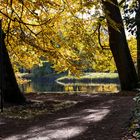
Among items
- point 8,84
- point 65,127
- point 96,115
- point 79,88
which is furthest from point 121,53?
point 79,88

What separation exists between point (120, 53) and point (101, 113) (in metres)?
9.30

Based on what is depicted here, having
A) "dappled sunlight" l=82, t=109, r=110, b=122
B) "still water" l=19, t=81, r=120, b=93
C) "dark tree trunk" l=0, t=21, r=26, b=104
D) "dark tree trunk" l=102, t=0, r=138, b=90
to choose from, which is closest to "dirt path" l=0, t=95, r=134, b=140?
"dappled sunlight" l=82, t=109, r=110, b=122

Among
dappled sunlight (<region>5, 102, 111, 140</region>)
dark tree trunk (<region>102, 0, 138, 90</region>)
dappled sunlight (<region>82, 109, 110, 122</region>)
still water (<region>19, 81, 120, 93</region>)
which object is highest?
dark tree trunk (<region>102, 0, 138, 90</region>)

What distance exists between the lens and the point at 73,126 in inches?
373

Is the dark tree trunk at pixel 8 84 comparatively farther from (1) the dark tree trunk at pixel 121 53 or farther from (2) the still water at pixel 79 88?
(2) the still water at pixel 79 88

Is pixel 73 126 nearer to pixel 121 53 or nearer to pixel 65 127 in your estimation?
pixel 65 127

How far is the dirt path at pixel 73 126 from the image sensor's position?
27.8 ft

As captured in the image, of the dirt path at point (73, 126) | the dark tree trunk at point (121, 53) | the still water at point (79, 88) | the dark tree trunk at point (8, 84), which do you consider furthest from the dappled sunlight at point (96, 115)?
the still water at point (79, 88)

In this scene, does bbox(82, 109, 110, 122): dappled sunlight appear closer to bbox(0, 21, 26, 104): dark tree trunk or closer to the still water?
bbox(0, 21, 26, 104): dark tree trunk

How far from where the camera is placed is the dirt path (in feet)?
27.8

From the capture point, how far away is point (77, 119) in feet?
34.6

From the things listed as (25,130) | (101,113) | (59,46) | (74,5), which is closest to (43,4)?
(74,5)

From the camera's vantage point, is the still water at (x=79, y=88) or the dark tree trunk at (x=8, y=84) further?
the still water at (x=79, y=88)

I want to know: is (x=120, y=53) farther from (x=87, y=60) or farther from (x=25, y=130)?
(x=25, y=130)
